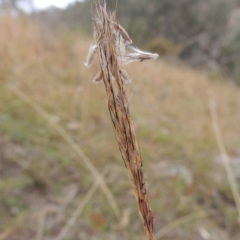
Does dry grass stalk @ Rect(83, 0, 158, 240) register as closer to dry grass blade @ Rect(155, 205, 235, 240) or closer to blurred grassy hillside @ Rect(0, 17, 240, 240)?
blurred grassy hillside @ Rect(0, 17, 240, 240)

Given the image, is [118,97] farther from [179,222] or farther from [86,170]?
[86,170]

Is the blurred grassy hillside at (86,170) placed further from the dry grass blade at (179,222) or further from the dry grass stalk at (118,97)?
the dry grass stalk at (118,97)

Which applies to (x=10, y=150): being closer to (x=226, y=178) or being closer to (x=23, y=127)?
(x=23, y=127)

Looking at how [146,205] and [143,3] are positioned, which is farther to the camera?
[143,3]

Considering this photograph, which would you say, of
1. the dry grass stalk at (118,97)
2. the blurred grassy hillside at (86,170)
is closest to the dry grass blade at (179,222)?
the blurred grassy hillside at (86,170)

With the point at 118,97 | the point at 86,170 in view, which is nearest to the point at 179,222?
the point at 86,170

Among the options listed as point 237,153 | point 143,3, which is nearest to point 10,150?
point 237,153

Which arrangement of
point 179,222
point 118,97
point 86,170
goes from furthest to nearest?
1. point 86,170
2. point 179,222
3. point 118,97

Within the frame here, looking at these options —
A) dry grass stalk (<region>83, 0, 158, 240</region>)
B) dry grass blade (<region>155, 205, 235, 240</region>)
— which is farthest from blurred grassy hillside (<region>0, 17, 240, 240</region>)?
dry grass stalk (<region>83, 0, 158, 240</region>)
